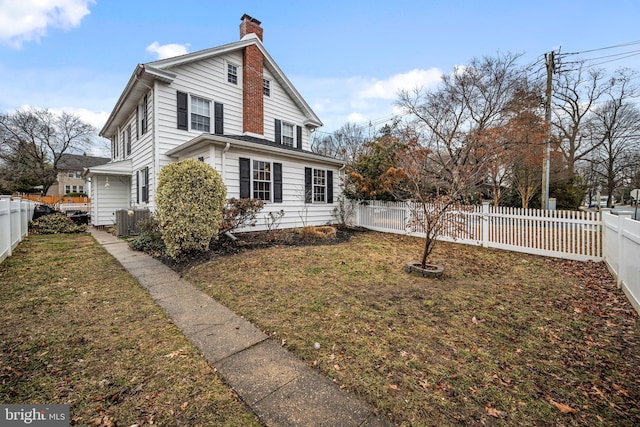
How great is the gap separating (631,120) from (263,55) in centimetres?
3022

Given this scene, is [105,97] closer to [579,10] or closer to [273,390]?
[273,390]

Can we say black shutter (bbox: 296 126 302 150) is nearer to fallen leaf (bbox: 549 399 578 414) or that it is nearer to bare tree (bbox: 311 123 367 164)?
fallen leaf (bbox: 549 399 578 414)

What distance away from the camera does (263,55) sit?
11.8m

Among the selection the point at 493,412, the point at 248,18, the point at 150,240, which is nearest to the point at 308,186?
the point at 150,240

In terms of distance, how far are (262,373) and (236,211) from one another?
5889 mm

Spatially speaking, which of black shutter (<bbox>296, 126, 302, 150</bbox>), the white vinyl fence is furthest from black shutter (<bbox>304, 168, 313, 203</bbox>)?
the white vinyl fence

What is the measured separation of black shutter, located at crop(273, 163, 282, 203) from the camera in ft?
32.7

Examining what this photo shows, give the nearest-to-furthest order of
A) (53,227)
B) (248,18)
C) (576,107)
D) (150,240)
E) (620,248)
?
1. (620,248)
2. (150,240)
3. (53,227)
4. (248,18)
5. (576,107)

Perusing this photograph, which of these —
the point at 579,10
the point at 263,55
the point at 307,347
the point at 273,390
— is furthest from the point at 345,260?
the point at 579,10

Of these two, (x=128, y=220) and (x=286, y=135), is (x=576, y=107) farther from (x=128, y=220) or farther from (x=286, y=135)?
(x=128, y=220)

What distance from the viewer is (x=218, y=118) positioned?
10.6m

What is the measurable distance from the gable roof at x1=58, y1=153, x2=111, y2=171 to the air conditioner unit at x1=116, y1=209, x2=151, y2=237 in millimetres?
38724

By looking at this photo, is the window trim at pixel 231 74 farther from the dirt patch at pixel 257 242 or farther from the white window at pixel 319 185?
the dirt patch at pixel 257 242

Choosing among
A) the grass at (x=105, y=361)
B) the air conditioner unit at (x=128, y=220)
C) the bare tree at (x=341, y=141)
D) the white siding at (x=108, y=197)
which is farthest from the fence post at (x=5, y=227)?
the bare tree at (x=341, y=141)
